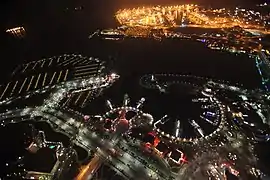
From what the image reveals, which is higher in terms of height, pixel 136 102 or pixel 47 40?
pixel 47 40

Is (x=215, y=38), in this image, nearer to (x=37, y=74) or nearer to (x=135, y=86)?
(x=135, y=86)

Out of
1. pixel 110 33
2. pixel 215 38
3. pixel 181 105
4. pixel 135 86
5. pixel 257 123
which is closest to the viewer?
pixel 257 123

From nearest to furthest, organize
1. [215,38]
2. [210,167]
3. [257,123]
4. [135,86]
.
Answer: [210,167], [257,123], [135,86], [215,38]

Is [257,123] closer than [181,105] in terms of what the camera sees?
Yes

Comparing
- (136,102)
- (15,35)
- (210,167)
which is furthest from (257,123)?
(15,35)

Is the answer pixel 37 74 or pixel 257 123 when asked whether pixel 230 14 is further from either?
pixel 37 74

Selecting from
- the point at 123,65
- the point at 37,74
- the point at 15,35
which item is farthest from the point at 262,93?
the point at 15,35

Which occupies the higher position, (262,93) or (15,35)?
(15,35)

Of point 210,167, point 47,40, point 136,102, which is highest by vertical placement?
point 47,40

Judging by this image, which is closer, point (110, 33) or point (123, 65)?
point (123, 65)
